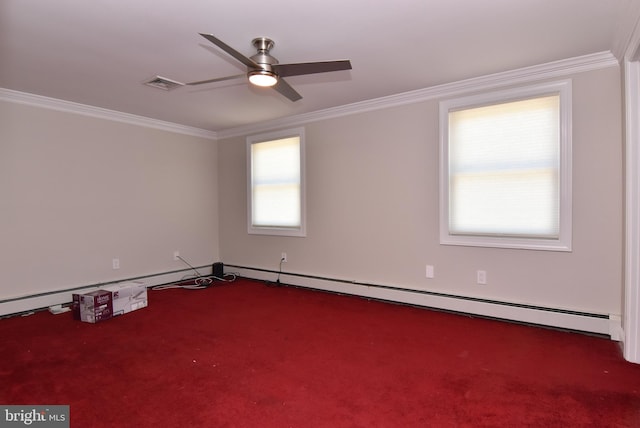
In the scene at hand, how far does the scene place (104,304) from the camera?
3.57 metres

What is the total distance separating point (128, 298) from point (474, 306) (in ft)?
→ 11.9

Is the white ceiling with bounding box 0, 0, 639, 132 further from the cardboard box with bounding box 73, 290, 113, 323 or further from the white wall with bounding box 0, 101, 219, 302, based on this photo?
the cardboard box with bounding box 73, 290, 113, 323

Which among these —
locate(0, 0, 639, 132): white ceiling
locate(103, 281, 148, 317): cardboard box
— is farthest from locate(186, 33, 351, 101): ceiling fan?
locate(103, 281, 148, 317): cardboard box

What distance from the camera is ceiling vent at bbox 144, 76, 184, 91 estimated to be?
3.42 metres

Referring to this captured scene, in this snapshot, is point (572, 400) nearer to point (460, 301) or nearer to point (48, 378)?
point (460, 301)

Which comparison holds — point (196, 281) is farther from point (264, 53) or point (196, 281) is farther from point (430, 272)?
point (264, 53)

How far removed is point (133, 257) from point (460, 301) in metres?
4.13

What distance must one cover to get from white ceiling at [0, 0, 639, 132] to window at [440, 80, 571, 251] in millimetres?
355

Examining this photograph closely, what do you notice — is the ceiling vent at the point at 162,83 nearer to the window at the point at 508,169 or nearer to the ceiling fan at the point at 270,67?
the ceiling fan at the point at 270,67

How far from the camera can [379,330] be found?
3.27m

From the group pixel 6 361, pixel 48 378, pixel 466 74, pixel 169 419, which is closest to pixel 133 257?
pixel 6 361

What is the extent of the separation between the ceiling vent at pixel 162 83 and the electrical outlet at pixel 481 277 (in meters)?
3.42

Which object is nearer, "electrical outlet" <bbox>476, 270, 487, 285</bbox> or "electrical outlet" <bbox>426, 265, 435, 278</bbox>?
"electrical outlet" <bbox>476, 270, 487, 285</bbox>

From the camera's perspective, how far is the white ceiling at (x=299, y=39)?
2.25m
